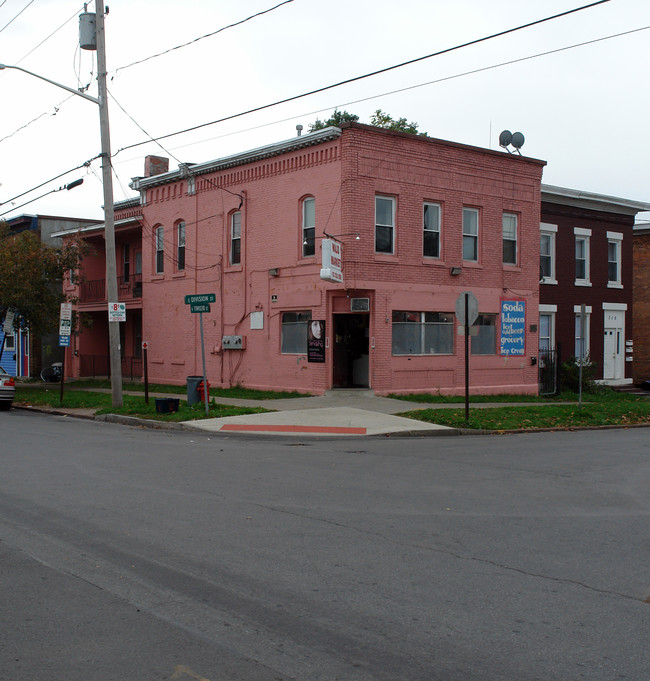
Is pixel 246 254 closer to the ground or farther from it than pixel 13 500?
farther from it

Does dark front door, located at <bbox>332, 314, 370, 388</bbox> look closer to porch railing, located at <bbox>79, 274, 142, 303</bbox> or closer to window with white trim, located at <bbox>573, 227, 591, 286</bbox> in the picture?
window with white trim, located at <bbox>573, 227, 591, 286</bbox>

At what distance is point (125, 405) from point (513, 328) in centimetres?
1314

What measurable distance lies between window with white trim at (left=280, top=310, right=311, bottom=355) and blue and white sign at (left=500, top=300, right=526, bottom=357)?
22.7 feet

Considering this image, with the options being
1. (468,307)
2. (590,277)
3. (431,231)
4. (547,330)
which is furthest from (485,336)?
(468,307)

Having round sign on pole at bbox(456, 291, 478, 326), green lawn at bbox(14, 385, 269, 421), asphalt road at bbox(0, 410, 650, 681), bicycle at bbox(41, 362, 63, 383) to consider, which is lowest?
asphalt road at bbox(0, 410, 650, 681)

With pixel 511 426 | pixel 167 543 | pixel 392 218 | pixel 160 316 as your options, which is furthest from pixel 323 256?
pixel 167 543

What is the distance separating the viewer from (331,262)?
20719 millimetres

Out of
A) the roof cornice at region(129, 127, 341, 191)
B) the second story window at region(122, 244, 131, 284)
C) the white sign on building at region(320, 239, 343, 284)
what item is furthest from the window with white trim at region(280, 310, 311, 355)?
the second story window at region(122, 244, 131, 284)

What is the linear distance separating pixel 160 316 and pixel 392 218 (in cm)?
1117

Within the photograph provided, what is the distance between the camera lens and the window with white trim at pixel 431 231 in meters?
23.8

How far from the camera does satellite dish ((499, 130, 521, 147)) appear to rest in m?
27.1

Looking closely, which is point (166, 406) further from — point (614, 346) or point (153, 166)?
point (614, 346)

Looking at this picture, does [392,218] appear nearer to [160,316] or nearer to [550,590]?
[160,316]

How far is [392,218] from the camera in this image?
23.0 meters
